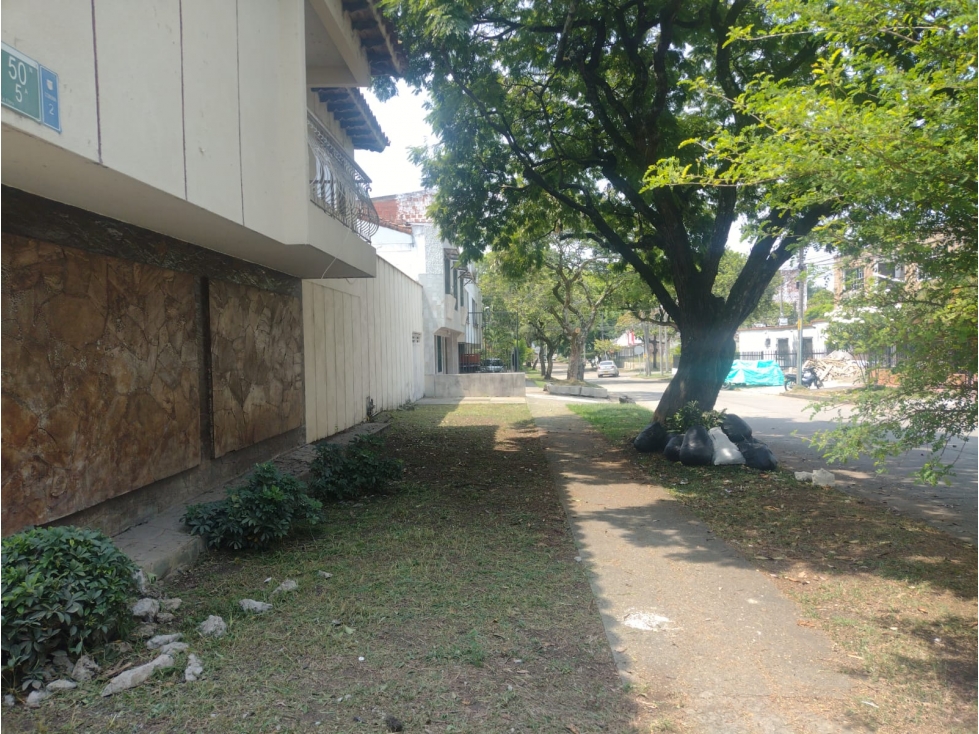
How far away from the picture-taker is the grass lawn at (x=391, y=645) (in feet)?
9.79

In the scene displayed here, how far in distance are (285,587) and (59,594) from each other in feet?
4.95

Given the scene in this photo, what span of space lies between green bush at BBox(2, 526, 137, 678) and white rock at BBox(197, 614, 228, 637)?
390 mm

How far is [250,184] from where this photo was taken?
571 centimetres

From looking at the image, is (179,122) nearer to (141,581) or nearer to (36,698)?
(141,581)

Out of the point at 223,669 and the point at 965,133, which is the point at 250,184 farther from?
the point at 965,133

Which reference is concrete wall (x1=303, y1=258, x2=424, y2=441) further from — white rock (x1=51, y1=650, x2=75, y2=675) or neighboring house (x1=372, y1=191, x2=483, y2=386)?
white rock (x1=51, y1=650, x2=75, y2=675)

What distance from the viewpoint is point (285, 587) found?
4520 millimetres

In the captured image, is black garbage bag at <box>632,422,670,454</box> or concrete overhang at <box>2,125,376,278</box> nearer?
concrete overhang at <box>2,125,376,278</box>

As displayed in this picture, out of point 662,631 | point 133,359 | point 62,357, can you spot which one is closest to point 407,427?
point 133,359

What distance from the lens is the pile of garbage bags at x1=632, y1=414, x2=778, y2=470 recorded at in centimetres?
914

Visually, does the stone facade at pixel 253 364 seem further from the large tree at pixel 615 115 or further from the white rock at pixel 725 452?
the white rock at pixel 725 452

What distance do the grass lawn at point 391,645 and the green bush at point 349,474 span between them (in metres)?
0.78

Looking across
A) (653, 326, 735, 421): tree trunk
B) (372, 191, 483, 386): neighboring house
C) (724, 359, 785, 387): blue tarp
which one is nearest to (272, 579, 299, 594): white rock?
(653, 326, 735, 421): tree trunk

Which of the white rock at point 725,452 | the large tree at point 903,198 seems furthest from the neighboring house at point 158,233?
the white rock at point 725,452
